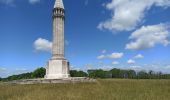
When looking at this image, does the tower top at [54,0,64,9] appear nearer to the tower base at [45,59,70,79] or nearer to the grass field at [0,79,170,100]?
the tower base at [45,59,70,79]

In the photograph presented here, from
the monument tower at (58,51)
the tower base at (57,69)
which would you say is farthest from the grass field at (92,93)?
the monument tower at (58,51)

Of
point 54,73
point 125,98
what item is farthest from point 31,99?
point 54,73

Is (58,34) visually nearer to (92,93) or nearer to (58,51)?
(58,51)

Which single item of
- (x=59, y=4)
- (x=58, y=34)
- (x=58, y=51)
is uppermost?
(x=59, y=4)

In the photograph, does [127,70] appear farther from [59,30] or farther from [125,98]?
[125,98]

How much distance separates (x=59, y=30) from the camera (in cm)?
4416

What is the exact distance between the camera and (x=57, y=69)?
137 feet

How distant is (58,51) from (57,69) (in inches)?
135

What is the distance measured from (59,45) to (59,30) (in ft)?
8.99

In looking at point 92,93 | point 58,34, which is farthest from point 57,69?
point 92,93

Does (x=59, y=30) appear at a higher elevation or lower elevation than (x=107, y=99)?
higher

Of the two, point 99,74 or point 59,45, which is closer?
point 59,45

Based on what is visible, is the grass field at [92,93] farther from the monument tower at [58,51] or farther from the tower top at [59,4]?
the tower top at [59,4]

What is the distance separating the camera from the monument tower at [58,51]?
41.9m
